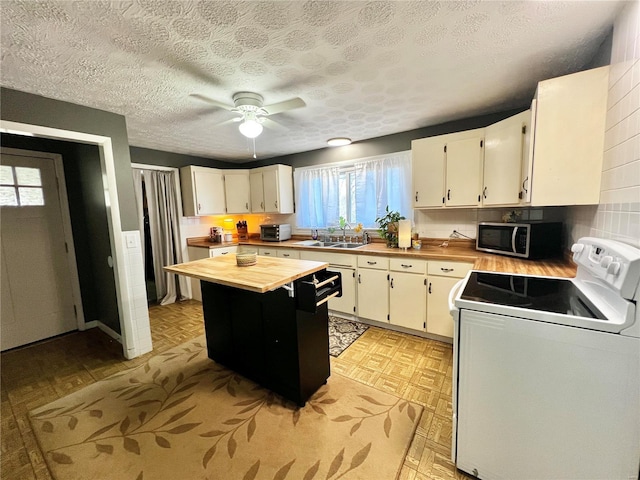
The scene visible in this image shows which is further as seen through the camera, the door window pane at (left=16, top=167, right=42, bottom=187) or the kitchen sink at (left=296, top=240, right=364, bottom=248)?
the kitchen sink at (left=296, top=240, right=364, bottom=248)

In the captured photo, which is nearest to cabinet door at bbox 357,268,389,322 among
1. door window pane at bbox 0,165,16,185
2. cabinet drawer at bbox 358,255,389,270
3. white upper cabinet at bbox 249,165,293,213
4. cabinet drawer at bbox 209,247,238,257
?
cabinet drawer at bbox 358,255,389,270

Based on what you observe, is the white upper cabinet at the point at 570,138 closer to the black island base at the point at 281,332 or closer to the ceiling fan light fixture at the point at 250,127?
the black island base at the point at 281,332

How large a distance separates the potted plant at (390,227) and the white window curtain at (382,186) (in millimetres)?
183

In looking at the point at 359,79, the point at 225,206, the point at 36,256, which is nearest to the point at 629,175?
the point at 359,79

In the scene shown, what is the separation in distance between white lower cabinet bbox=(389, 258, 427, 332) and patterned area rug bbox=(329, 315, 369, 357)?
1.34 ft

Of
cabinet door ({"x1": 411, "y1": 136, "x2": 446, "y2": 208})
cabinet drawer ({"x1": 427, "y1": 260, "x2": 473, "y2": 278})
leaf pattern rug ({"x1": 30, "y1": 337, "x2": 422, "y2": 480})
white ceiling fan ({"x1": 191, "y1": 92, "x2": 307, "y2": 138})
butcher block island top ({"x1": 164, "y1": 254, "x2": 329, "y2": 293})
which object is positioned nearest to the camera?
leaf pattern rug ({"x1": 30, "y1": 337, "x2": 422, "y2": 480})

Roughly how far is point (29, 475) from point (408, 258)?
9.89 ft

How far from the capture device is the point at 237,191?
14.3 ft

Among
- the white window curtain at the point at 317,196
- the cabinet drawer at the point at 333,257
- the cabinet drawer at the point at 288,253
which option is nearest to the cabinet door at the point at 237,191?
the white window curtain at the point at 317,196

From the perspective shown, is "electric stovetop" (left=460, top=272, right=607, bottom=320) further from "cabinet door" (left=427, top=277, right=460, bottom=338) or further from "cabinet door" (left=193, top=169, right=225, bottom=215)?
"cabinet door" (left=193, top=169, right=225, bottom=215)

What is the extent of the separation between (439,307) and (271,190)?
297 centimetres

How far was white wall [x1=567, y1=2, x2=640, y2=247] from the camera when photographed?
1158 mm

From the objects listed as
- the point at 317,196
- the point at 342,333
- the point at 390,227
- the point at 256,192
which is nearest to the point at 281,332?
the point at 342,333

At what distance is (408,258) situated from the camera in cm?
264
